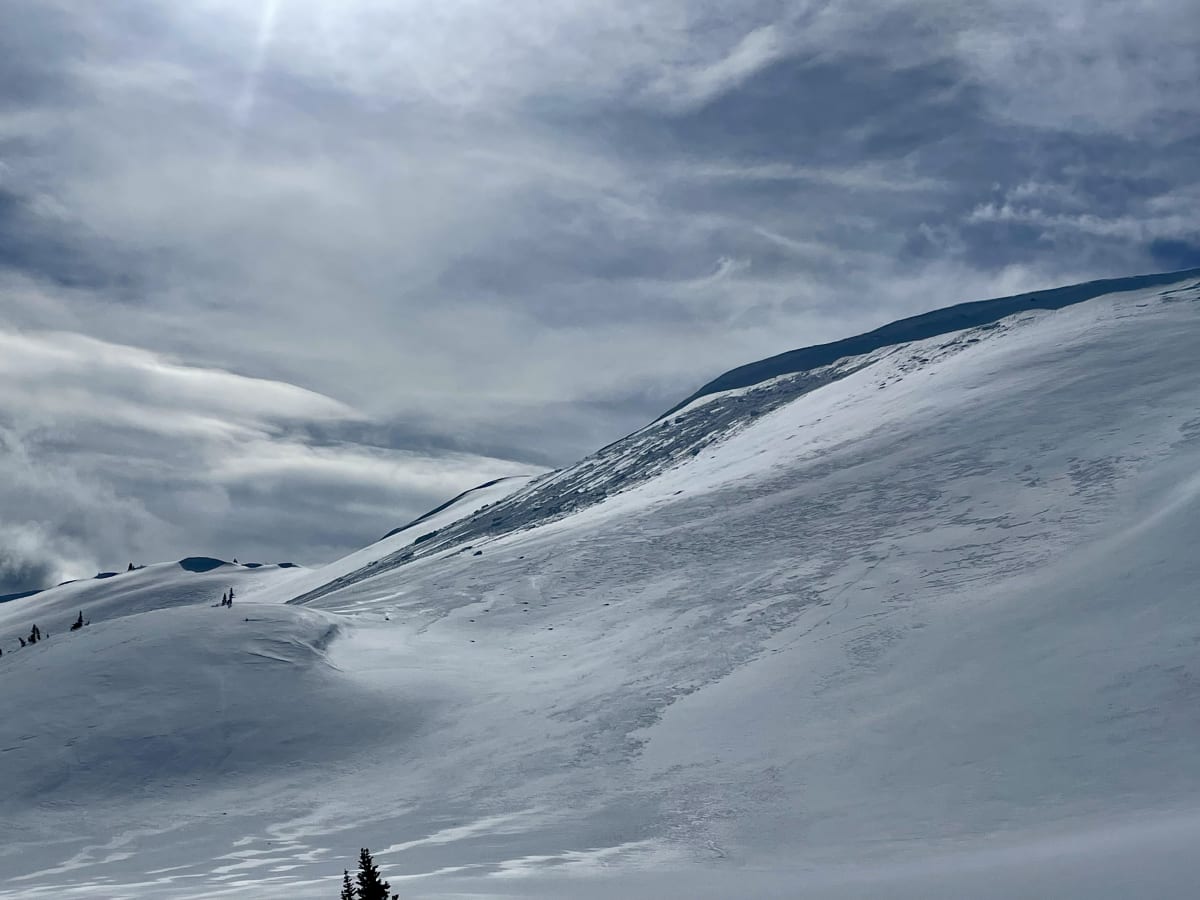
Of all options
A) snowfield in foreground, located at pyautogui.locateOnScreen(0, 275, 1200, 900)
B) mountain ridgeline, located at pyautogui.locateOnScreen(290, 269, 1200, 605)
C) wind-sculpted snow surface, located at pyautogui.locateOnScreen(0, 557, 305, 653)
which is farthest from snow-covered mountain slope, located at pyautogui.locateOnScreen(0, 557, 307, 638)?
snowfield in foreground, located at pyautogui.locateOnScreen(0, 275, 1200, 900)

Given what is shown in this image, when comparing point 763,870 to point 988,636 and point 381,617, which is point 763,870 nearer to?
point 988,636

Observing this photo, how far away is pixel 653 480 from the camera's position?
250ft

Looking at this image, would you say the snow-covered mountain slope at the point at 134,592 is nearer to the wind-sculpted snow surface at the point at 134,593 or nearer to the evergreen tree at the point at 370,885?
the wind-sculpted snow surface at the point at 134,593

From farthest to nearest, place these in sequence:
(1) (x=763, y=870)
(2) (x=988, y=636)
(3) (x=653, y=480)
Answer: (3) (x=653, y=480) < (2) (x=988, y=636) < (1) (x=763, y=870)

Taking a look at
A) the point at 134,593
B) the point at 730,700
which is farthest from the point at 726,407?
the point at 134,593

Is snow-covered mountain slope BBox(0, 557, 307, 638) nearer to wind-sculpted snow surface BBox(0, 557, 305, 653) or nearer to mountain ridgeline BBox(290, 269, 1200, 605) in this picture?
wind-sculpted snow surface BBox(0, 557, 305, 653)

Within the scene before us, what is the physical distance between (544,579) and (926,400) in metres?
26.6

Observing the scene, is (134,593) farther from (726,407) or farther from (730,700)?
(730,700)

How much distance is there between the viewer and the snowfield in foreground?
25156 millimetres


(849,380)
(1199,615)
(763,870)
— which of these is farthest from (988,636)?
(849,380)

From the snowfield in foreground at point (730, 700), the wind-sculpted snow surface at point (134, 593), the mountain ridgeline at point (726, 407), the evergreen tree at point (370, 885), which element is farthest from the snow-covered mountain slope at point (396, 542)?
the evergreen tree at point (370, 885)

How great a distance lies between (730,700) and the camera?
3684 centimetres

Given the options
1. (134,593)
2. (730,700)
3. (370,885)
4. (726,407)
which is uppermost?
(134,593)

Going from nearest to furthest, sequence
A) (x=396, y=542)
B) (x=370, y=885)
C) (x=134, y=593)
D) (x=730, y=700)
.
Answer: (x=370, y=885)
(x=730, y=700)
(x=396, y=542)
(x=134, y=593)
